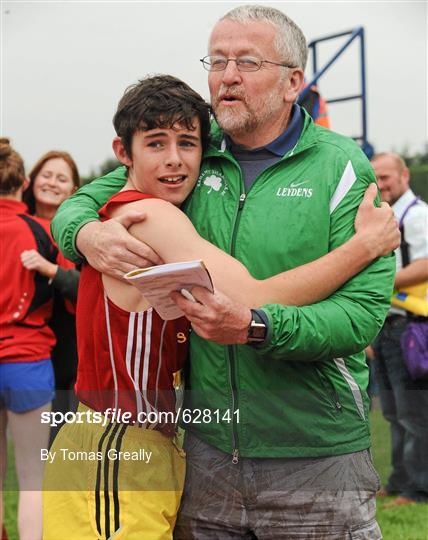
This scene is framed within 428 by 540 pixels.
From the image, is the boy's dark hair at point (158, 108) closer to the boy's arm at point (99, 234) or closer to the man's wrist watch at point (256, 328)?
the boy's arm at point (99, 234)

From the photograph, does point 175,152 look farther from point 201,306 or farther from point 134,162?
point 201,306

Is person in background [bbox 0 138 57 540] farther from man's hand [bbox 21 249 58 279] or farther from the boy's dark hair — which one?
the boy's dark hair

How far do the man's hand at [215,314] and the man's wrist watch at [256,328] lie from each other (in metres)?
0.01

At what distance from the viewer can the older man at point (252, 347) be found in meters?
2.56

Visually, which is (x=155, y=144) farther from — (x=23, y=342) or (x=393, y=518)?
(x=393, y=518)

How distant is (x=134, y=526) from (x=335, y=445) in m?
0.60

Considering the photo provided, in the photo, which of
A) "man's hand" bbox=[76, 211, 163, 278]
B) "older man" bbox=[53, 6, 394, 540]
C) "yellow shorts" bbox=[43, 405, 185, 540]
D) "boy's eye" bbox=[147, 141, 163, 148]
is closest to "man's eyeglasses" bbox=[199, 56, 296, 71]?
"older man" bbox=[53, 6, 394, 540]

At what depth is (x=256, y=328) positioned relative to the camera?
92.9 inches

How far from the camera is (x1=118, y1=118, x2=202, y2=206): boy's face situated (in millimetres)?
2627

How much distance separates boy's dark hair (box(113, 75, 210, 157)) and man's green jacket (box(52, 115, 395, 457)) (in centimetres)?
14

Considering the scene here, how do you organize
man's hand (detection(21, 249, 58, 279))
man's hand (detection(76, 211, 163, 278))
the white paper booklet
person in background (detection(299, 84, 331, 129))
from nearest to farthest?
the white paper booklet → man's hand (detection(76, 211, 163, 278)) → man's hand (detection(21, 249, 58, 279)) → person in background (detection(299, 84, 331, 129))

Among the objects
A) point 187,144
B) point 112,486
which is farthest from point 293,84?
point 112,486

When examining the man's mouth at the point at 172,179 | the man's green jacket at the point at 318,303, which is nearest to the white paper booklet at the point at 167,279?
the man's green jacket at the point at 318,303

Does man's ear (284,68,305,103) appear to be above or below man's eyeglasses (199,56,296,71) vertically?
below
